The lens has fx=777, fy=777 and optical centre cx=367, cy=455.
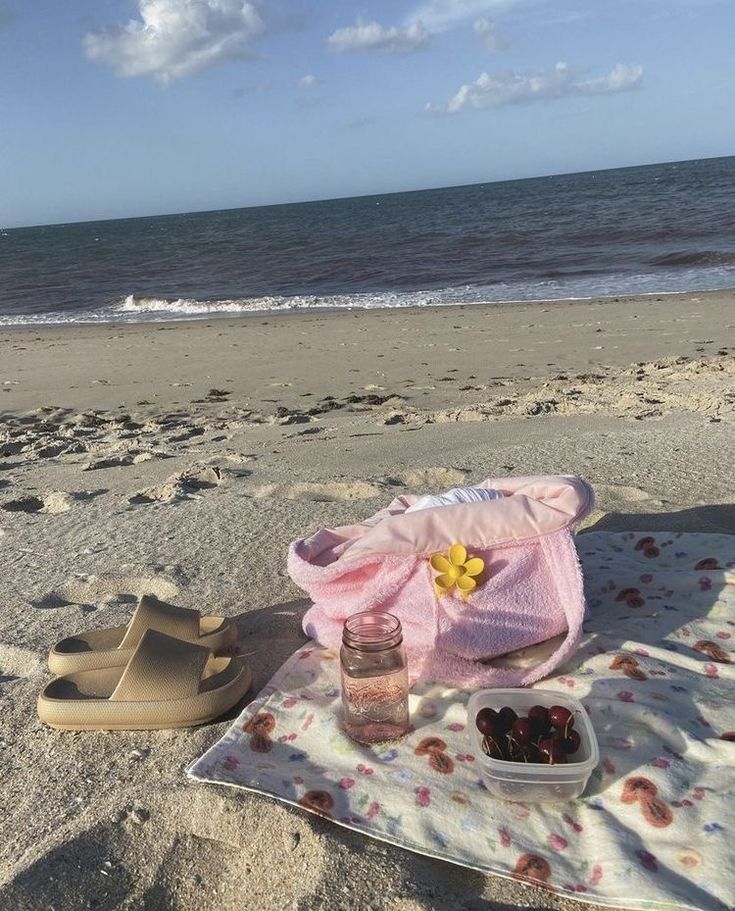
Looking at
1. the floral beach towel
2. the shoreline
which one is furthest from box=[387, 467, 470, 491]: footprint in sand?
the shoreline

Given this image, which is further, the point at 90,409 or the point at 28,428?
the point at 90,409

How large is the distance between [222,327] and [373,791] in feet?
39.4

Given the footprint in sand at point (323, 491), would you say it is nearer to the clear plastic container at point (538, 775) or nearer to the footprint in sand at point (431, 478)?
the footprint in sand at point (431, 478)

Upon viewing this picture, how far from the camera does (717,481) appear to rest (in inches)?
167

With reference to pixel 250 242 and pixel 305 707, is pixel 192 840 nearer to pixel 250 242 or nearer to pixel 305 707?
pixel 305 707

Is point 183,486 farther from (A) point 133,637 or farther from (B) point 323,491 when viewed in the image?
(A) point 133,637

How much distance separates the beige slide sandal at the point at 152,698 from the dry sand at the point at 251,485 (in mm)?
57

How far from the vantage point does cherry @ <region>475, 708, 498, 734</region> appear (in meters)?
1.98

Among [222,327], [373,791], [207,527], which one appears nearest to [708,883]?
[373,791]

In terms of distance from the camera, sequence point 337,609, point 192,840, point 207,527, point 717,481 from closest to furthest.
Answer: point 192,840
point 337,609
point 207,527
point 717,481

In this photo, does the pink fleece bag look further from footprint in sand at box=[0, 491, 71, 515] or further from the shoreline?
the shoreline

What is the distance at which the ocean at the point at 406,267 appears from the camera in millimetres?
16359

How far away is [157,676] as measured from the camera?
2324 millimetres

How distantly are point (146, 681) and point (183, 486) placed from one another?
2.28 meters
